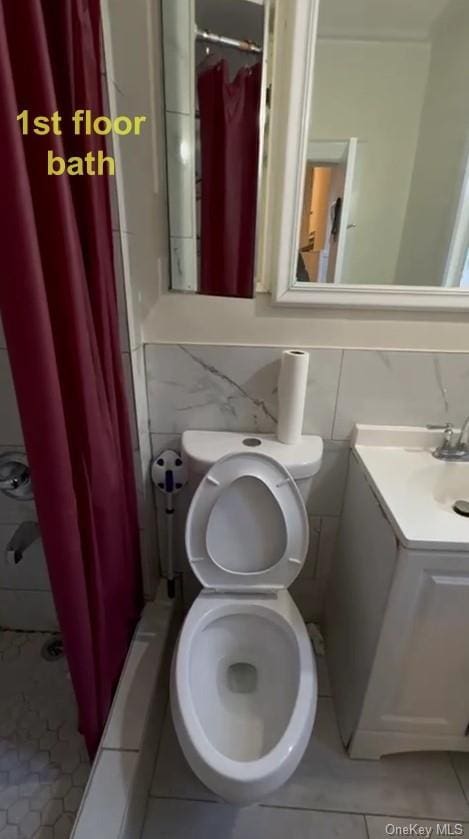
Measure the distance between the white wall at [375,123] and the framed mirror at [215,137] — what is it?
17cm

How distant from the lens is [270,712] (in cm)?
104

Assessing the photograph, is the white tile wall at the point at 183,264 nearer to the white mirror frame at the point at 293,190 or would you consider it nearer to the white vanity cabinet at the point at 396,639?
the white mirror frame at the point at 293,190

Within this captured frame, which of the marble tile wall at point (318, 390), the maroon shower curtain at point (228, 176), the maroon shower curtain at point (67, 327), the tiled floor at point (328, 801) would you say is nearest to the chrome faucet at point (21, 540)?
the maroon shower curtain at point (67, 327)

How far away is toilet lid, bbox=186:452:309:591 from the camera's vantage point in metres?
1.11

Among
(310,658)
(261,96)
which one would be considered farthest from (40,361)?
(310,658)

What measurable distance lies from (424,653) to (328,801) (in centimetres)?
50

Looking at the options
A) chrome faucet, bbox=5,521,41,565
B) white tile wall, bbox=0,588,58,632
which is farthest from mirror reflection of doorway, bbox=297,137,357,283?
white tile wall, bbox=0,588,58,632

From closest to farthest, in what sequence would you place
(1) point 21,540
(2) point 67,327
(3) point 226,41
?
(2) point 67,327 → (3) point 226,41 → (1) point 21,540

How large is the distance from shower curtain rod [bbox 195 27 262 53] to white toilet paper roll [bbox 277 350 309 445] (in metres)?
0.69

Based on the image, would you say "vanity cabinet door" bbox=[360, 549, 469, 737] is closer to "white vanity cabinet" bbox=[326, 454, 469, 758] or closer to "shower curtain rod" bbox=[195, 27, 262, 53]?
"white vanity cabinet" bbox=[326, 454, 469, 758]

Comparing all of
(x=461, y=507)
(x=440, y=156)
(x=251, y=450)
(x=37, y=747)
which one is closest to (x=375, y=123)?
(x=440, y=156)

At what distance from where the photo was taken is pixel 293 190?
1.04 m

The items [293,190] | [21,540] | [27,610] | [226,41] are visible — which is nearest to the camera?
[226,41]

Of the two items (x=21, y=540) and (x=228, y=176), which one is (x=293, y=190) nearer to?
(x=228, y=176)
